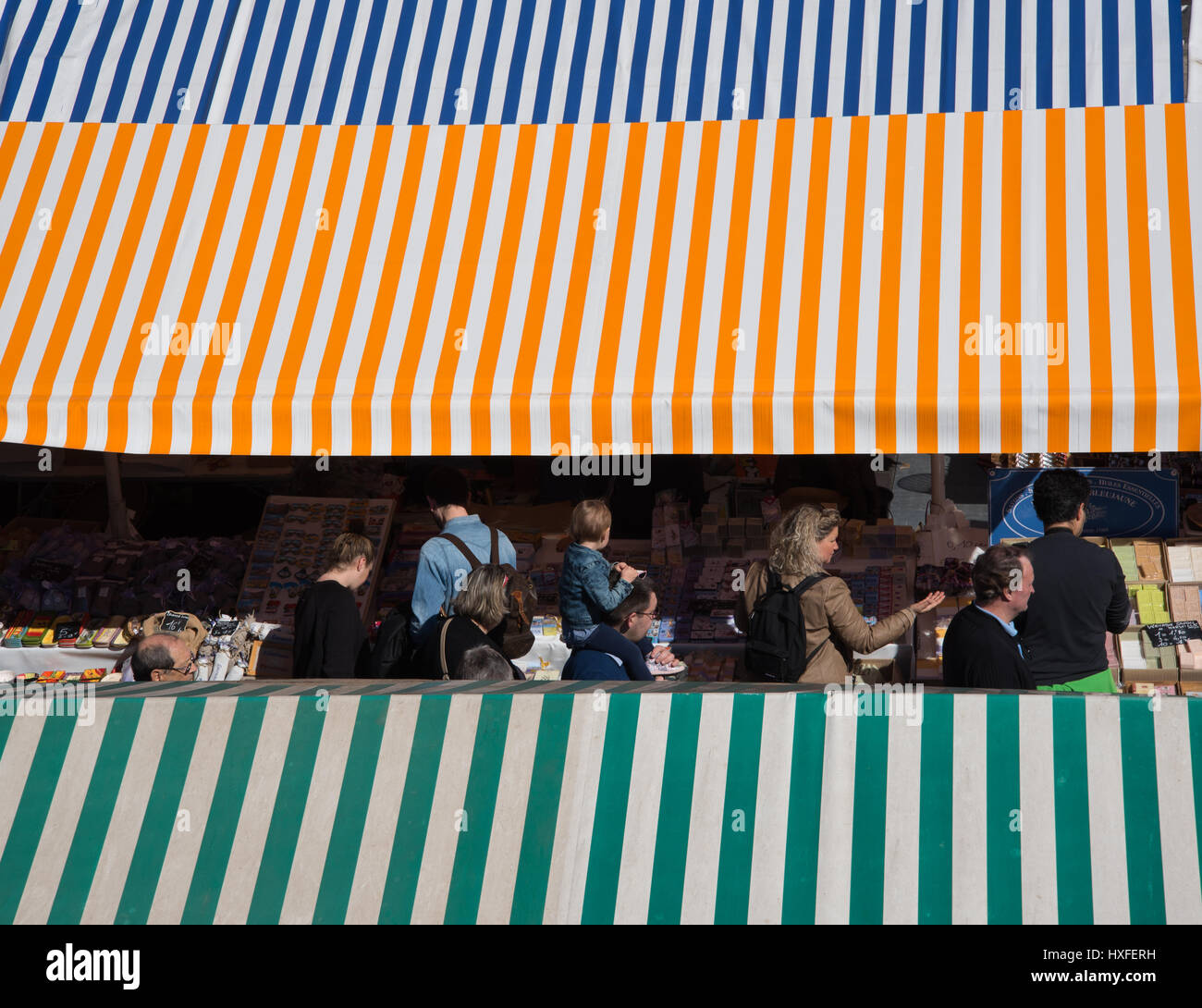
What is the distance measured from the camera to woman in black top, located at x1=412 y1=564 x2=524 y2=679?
4863mm

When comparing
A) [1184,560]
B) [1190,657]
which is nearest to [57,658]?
[1190,657]

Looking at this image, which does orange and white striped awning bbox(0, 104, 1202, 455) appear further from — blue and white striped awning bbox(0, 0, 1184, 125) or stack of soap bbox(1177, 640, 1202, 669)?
stack of soap bbox(1177, 640, 1202, 669)

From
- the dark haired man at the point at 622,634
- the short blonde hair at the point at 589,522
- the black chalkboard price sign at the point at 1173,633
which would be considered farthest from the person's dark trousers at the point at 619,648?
the black chalkboard price sign at the point at 1173,633

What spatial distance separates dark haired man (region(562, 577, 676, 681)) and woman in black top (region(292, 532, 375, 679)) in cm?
102

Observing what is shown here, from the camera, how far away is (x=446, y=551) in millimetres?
5711

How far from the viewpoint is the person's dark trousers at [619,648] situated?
196 inches

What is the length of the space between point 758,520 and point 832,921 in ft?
13.8

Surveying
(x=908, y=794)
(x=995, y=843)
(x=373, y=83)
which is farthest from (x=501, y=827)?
(x=373, y=83)

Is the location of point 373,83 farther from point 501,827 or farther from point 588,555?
point 501,827

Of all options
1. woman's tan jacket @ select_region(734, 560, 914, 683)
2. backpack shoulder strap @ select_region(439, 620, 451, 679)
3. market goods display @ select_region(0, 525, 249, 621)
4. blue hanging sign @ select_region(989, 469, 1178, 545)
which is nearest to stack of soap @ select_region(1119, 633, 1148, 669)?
blue hanging sign @ select_region(989, 469, 1178, 545)

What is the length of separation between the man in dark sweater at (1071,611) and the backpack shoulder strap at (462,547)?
2.58 metres
